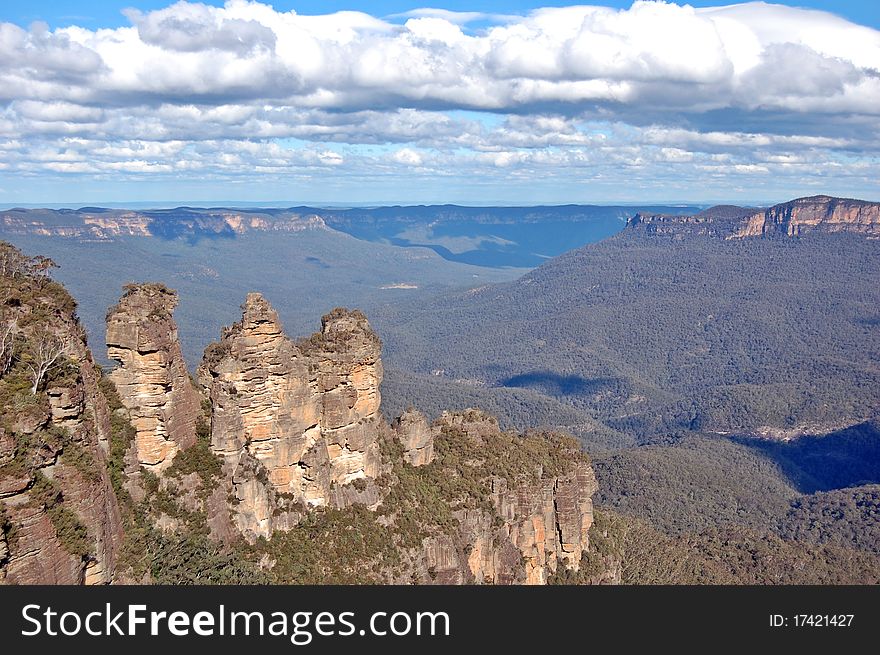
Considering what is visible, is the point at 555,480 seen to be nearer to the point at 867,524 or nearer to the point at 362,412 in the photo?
the point at 362,412

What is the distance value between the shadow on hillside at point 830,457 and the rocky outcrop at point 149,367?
139 metres

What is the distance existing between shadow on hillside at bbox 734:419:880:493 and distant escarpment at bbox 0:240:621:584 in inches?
4549

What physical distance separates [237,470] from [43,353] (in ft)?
39.9

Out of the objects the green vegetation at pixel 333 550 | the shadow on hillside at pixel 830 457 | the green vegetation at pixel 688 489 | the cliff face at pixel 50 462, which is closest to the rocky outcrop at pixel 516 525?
the green vegetation at pixel 333 550

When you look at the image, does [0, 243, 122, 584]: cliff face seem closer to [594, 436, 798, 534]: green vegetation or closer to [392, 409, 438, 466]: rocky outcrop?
[392, 409, 438, 466]: rocky outcrop

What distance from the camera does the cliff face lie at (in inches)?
941

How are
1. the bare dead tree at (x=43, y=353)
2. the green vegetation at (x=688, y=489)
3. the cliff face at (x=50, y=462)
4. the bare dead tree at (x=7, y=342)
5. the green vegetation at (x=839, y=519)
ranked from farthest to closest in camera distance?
the green vegetation at (x=688, y=489) < the green vegetation at (x=839, y=519) < the bare dead tree at (x=7, y=342) < the bare dead tree at (x=43, y=353) < the cliff face at (x=50, y=462)

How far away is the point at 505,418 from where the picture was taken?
195 m

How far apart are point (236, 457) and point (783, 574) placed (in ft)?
198

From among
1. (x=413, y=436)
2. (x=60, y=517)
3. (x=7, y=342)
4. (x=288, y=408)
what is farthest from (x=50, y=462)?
(x=413, y=436)

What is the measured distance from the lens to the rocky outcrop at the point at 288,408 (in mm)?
40625

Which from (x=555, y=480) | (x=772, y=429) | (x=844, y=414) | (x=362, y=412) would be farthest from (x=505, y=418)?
(x=362, y=412)

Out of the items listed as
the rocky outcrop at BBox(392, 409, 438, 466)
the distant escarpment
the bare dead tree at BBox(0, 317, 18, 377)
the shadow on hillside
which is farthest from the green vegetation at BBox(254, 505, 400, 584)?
the shadow on hillside

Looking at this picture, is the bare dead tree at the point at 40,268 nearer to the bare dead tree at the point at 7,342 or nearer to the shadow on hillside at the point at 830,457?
the bare dead tree at the point at 7,342
